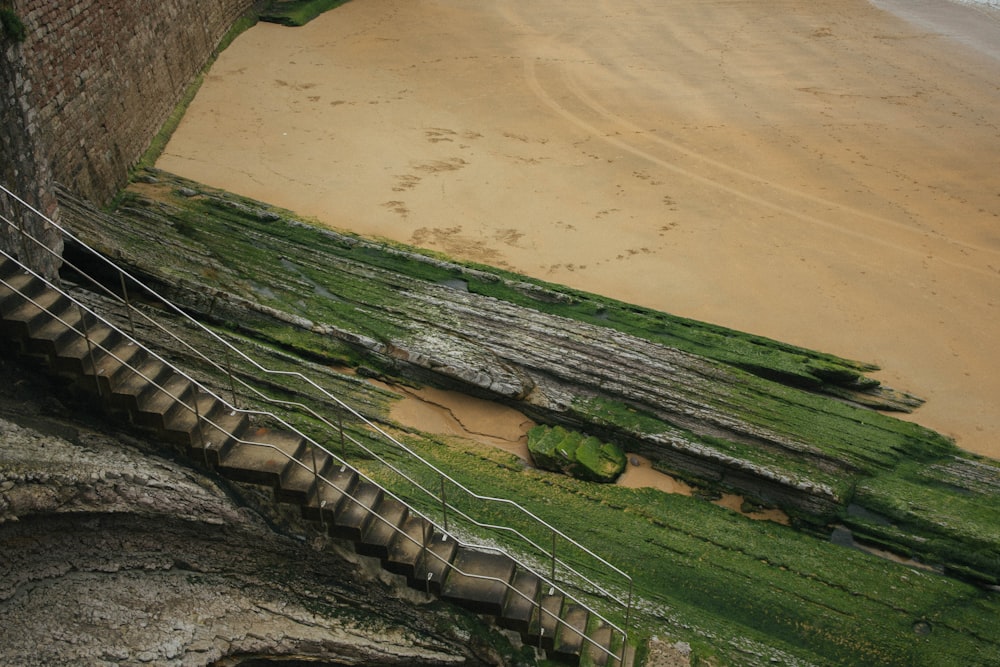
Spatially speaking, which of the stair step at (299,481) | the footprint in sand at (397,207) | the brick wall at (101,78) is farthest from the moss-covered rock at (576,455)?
the brick wall at (101,78)

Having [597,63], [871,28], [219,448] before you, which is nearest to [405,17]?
[597,63]

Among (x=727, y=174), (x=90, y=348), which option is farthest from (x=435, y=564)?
(x=727, y=174)

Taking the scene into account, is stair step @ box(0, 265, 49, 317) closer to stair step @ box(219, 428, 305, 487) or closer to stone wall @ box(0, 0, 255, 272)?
stone wall @ box(0, 0, 255, 272)

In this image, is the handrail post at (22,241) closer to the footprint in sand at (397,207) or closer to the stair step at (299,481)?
the stair step at (299,481)

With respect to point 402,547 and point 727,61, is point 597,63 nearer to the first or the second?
point 727,61

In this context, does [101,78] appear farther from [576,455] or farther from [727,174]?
[727,174]
